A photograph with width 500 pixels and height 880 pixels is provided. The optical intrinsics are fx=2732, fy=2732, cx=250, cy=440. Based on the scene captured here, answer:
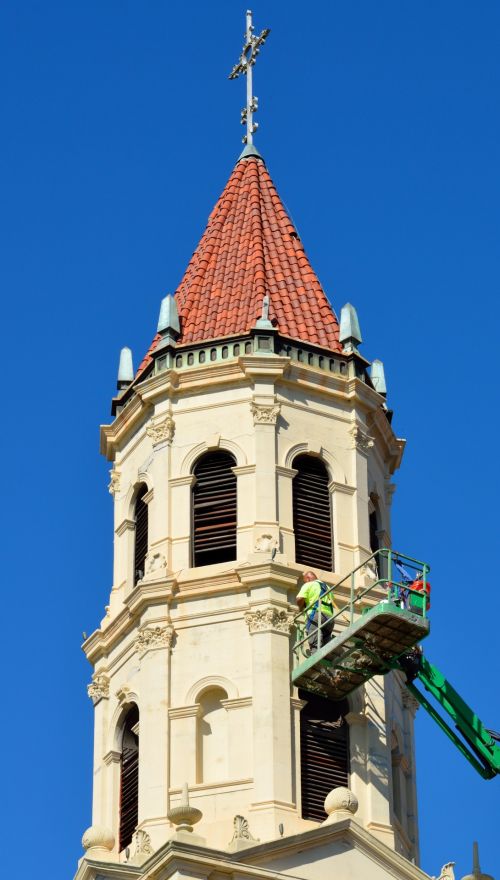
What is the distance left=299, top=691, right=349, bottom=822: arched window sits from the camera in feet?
182

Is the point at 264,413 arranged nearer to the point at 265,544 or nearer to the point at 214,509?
the point at 214,509

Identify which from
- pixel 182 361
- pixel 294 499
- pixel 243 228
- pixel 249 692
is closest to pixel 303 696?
pixel 249 692

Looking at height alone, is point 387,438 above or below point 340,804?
above

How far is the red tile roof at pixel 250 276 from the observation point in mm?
62375

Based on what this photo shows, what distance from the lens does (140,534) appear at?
61.0 m

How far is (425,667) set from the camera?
188ft

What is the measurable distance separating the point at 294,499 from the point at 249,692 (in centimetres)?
515

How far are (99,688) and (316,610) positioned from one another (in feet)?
19.4

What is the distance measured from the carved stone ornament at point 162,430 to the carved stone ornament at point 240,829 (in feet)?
33.8

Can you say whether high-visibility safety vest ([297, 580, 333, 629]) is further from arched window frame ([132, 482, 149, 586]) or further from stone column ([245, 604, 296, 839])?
arched window frame ([132, 482, 149, 586])

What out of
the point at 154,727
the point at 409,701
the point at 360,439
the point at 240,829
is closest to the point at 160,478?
the point at 360,439

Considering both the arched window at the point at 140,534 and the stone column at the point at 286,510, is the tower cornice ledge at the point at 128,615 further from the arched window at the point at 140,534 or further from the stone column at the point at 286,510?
the stone column at the point at 286,510

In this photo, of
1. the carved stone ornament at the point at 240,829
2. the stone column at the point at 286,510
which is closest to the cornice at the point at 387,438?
the stone column at the point at 286,510

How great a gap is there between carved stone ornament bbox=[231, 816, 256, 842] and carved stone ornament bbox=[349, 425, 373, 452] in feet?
35.3
